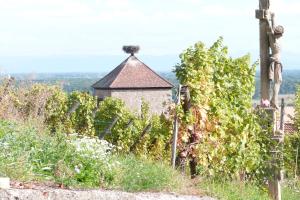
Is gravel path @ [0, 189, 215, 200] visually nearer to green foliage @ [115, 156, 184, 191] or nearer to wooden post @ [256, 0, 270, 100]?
green foliage @ [115, 156, 184, 191]

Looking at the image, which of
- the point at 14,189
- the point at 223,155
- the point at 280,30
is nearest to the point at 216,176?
the point at 223,155

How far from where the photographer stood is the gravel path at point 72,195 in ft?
22.5

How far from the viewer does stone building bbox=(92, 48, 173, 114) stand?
2930cm

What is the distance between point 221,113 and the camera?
1116cm

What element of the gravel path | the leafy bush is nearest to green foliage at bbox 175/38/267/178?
the leafy bush

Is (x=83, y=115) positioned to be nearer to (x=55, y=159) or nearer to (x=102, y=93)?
(x=102, y=93)

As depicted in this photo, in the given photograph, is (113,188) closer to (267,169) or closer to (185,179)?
(185,179)

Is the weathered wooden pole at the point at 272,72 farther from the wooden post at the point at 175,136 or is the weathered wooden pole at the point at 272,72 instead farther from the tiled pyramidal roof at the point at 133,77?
the tiled pyramidal roof at the point at 133,77

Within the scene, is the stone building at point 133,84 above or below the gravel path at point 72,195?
above

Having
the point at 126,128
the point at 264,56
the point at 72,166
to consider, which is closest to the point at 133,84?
the point at 126,128

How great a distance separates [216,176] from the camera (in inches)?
417

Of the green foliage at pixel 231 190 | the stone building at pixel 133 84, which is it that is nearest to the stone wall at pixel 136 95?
the stone building at pixel 133 84

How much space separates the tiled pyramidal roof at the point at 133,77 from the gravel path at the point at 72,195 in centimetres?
2166

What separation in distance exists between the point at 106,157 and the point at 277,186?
11.7ft
